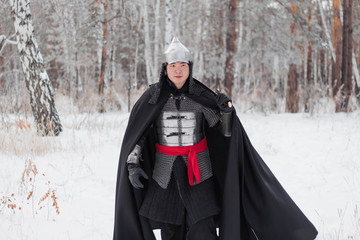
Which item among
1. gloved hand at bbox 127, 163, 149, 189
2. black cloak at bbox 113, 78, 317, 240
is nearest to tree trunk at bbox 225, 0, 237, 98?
black cloak at bbox 113, 78, 317, 240

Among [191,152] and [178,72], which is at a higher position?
[178,72]

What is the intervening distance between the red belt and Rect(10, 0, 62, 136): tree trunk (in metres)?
4.20

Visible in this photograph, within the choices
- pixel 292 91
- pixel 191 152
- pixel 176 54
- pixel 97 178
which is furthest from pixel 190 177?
pixel 292 91

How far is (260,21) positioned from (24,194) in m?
9.14

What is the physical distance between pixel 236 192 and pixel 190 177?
0.33 metres

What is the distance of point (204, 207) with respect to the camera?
78.4 inches

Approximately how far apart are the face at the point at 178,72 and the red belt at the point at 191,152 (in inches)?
18.2

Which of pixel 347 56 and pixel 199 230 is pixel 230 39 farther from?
pixel 199 230

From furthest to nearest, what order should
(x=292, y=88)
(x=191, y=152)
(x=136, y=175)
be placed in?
(x=292, y=88), (x=191, y=152), (x=136, y=175)

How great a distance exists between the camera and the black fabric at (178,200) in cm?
200

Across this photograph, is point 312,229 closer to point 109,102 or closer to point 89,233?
point 89,233

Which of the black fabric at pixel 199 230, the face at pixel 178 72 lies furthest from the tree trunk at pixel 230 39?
the black fabric at pixel 199 230

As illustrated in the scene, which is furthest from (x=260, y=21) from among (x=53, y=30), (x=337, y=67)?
(x=53, y=30)

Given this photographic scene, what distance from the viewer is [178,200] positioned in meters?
2.07
